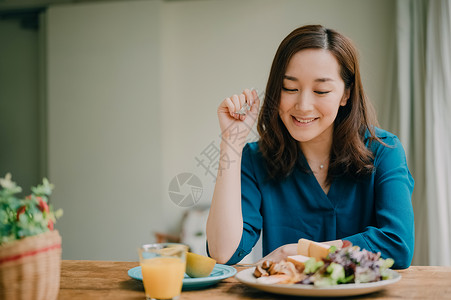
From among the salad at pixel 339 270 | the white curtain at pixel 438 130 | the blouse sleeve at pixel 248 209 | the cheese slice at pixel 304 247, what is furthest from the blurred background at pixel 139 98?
the salad at pixel 339 270

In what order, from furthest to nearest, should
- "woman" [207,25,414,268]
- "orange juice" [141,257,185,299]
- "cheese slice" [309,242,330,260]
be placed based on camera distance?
"woman" [207,25,414,268] → "cheese slice" [309,242,330,260] → "orange juice" [141,257,185,299]

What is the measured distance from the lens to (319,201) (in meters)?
1.56

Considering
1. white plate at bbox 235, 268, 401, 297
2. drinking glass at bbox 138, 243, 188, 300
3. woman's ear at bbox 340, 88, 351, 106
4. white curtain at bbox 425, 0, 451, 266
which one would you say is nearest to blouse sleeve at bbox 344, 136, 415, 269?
woman's ear at bbox 340, 88, 351, 106

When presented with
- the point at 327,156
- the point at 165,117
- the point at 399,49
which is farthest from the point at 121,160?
the point at 327,156

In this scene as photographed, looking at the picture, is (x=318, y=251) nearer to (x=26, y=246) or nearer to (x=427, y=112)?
(x=26, y=246)

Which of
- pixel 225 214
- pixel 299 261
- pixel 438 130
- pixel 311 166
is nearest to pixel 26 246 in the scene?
pixel 299 261

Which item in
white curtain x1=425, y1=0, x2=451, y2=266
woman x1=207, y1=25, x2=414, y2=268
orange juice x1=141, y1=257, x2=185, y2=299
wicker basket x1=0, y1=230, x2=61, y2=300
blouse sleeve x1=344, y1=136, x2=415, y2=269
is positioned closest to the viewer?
wicker basket x1=0, y1=230, x2=61, y2=300

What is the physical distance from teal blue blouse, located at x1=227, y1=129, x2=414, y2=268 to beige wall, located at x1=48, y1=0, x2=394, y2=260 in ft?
7.75

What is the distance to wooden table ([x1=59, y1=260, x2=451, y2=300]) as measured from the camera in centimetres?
89

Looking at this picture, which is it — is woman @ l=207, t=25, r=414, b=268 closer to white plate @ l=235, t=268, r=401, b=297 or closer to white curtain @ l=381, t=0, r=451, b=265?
white plate @ l=235, t=268, r=401, b=297

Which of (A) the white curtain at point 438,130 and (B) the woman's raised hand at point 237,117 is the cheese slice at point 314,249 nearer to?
(B) the woman's raised hand at point 237,117

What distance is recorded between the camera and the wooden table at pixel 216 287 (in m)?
0.89

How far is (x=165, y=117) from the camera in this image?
4062 millimetres

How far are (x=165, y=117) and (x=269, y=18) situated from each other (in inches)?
Result: 50.0
